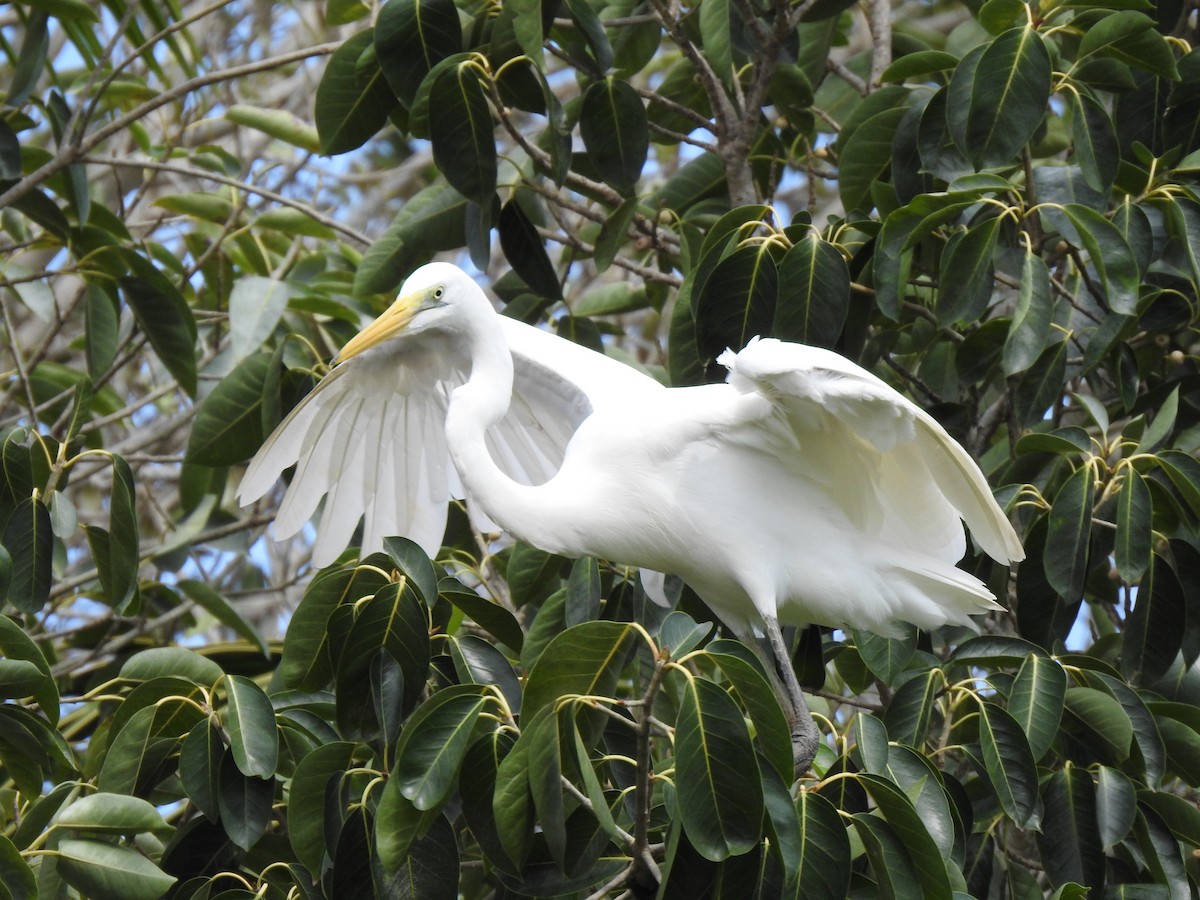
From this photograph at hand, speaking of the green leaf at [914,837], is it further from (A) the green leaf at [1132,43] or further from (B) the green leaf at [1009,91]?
(A) the green leaf at [1132,43]

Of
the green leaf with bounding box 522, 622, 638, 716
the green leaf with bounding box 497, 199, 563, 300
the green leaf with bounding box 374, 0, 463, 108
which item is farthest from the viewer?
the green leaf with bounding box 497, 199, 563, 300

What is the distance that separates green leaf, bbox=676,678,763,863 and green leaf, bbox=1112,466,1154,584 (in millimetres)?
1127

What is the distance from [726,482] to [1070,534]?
2.38 ft

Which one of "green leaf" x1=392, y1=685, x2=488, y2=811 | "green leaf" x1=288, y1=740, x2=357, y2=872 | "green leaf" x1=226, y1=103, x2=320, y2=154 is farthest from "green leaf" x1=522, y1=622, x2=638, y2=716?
"green leaf" x1=226, y1=103, x2=320, y2=154

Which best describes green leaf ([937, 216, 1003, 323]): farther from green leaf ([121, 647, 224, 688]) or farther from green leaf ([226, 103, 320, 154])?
green leaf ([226, 103, 320, 154])

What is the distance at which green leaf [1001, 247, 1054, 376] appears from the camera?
9.91ft

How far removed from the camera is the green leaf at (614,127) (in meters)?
3.69

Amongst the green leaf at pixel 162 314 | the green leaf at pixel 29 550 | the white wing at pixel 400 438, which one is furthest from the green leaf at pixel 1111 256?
the green leaf at pixel 162 314

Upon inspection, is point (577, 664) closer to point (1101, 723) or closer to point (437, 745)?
point (437, 745)

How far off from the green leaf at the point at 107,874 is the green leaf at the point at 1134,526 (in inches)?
72.8

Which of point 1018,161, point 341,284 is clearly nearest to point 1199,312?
point 1018,161

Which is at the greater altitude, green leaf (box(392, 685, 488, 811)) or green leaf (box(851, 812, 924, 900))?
green leaf (box(392, 685, 488, 811))

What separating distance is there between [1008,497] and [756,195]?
1361mm

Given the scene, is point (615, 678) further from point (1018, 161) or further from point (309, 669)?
point (1018, 161)
